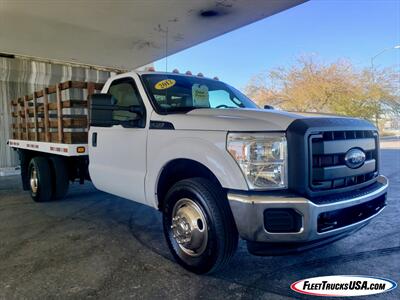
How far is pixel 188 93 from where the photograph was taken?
421 centimetres

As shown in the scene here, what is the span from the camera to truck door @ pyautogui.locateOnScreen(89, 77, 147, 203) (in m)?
3.89

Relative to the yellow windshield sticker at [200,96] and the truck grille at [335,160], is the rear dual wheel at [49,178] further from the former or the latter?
the truck grille at [335,160]

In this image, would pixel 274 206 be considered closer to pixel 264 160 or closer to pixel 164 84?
pixel 264 160

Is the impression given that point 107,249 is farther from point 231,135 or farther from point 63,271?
point 231,135

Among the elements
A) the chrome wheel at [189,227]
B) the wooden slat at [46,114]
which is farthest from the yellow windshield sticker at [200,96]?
the wooden slat at [46,114]

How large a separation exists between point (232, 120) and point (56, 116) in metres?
4.42

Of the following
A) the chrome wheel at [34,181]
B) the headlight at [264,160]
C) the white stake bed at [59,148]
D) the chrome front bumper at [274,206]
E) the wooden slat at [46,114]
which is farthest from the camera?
the chrome wheel at [34,181]

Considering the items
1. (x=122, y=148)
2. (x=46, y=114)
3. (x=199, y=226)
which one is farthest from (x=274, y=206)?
(x=46, y=114)

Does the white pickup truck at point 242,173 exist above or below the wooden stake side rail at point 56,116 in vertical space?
below

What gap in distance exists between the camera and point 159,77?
4.26m

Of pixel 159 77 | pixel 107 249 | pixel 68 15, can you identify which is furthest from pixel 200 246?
pixel 68 15

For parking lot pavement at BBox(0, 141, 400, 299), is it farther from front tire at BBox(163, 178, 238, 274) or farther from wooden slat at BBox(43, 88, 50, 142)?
wooden slat at BBox(43, 88, 50, 142)

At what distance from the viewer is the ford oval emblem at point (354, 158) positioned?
2.90m

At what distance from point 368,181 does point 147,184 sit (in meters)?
2.25
